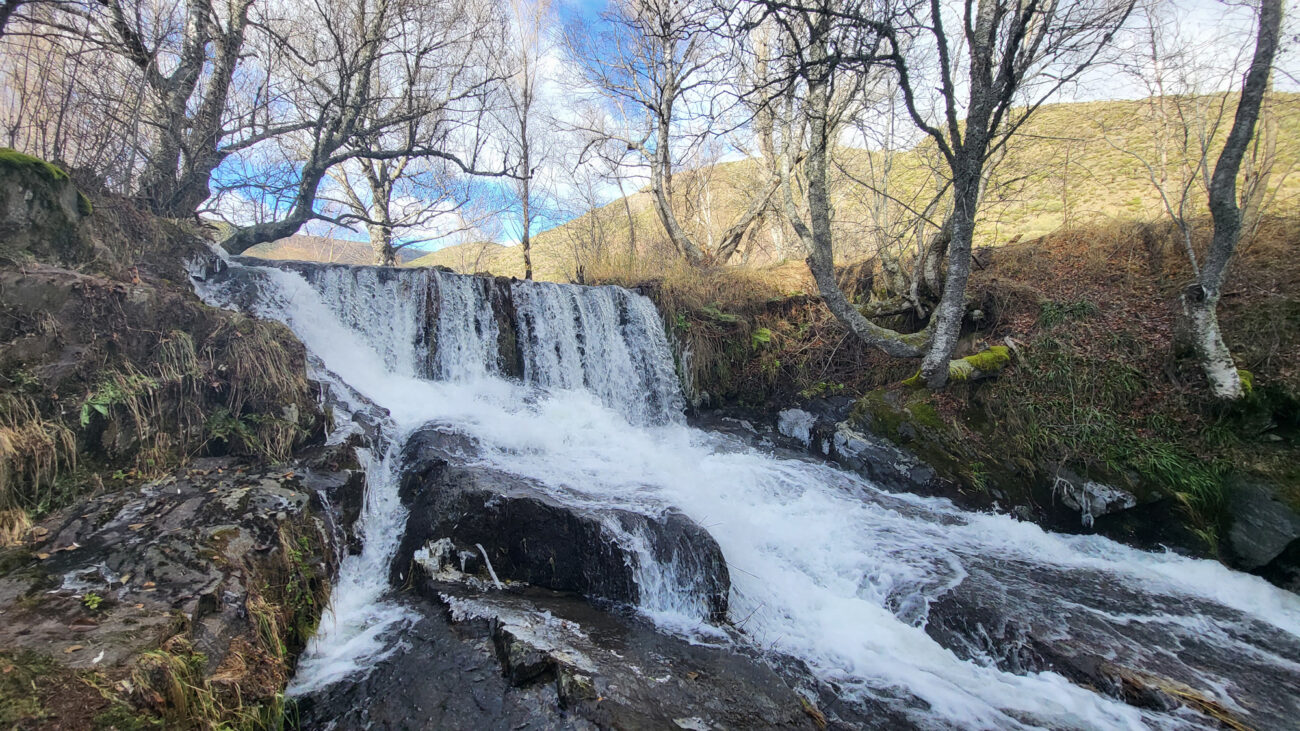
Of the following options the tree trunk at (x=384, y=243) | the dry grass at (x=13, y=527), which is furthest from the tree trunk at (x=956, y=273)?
the tree trunk at (x=384, y=243)

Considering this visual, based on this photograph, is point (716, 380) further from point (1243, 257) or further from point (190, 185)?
point (190, 185)

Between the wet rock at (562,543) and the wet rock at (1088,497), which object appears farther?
the wet rock at (1088,497)

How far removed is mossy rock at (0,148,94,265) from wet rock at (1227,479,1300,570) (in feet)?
36.3

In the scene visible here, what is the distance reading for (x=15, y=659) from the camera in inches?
76.3

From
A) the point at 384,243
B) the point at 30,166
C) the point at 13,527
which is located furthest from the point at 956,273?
the point at 384,243

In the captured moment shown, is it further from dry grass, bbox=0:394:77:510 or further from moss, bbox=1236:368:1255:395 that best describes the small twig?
moss, bbox=1236:368:1255:395

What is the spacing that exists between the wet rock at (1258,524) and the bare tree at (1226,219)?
102 cm

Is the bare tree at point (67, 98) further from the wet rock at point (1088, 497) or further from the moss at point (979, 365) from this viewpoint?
the wet rock at point (1088, 497)

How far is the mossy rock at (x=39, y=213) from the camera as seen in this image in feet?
13.1

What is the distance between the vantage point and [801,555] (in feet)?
14.8

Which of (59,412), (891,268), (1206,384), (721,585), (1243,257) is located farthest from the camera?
(891,268)

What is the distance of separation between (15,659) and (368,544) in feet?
6.90

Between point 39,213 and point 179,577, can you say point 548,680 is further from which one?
point 39,213

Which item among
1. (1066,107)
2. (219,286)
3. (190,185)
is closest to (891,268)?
(219,286)
